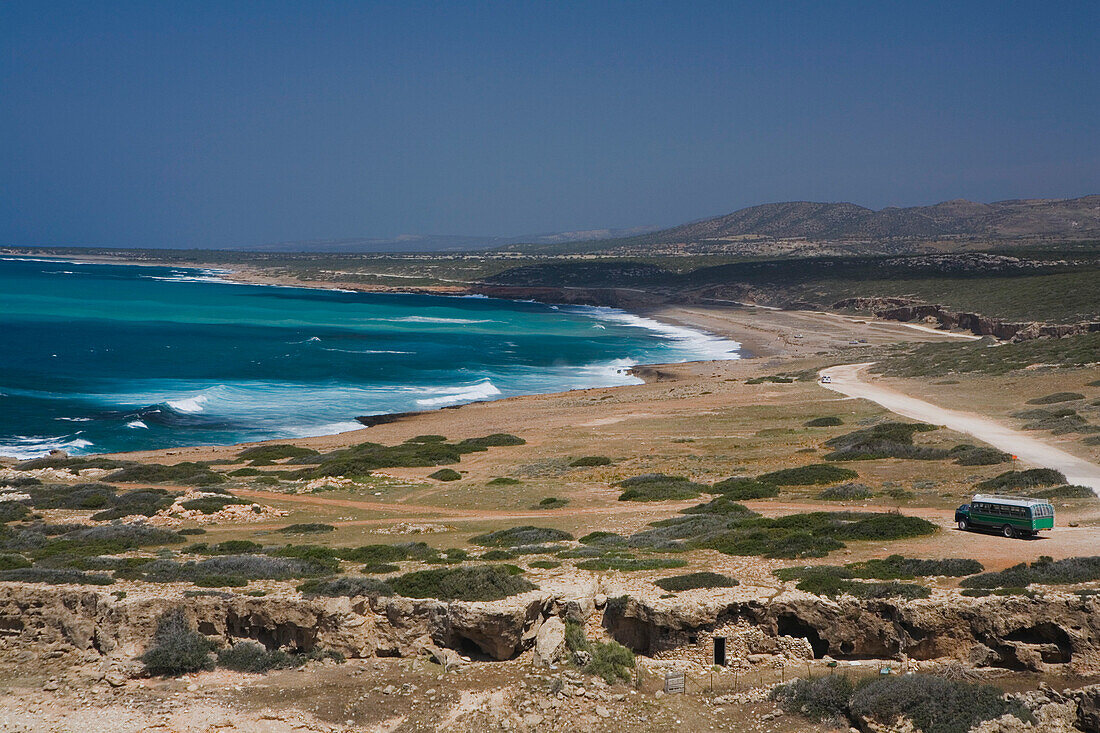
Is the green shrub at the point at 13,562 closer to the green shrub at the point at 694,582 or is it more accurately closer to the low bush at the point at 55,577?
the low bush at the point at 55,577

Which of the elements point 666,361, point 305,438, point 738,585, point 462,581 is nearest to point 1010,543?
point 738,585

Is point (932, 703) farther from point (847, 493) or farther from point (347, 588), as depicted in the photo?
point (847, 493)

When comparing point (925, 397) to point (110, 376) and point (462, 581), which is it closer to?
point (462, 581)

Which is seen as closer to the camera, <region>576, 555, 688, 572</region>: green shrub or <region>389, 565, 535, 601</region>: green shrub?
<region>389, 565, 535, 601</region>: green shrub

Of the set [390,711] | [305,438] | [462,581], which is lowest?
[305,438]

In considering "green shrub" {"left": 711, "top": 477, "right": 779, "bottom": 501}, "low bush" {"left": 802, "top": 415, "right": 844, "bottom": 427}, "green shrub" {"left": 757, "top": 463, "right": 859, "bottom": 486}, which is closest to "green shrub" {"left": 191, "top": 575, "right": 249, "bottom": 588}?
"green shrub" {"left": 711, "top": 477, "right": 779, "bottom": 501}

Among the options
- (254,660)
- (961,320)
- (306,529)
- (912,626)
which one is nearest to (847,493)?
(912,626)

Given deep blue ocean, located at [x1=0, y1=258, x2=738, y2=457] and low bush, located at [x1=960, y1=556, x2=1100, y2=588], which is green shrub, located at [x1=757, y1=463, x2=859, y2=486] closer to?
low bush, located at [x1=960, y1=556, x2=1100, y2=588]
